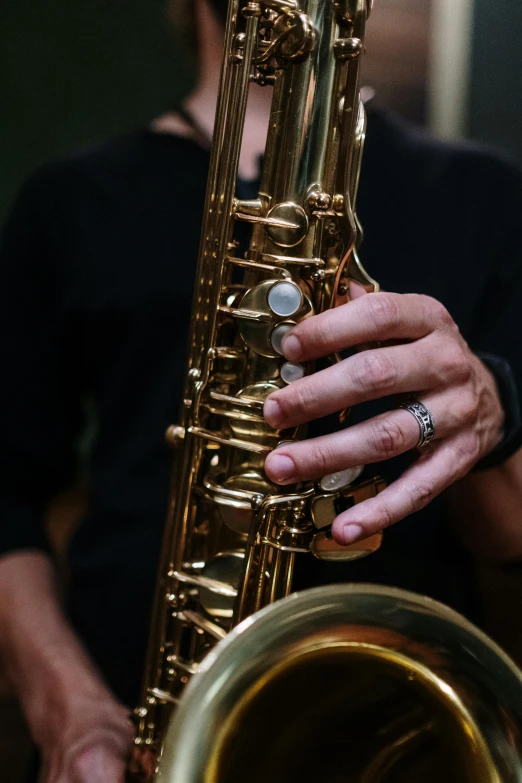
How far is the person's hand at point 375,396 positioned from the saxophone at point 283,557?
0.16 ft

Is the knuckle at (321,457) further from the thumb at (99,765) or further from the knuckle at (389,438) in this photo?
the thumb at (99,765)

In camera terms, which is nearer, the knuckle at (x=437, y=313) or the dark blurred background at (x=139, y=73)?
the knuckle at (x=437, y=313)

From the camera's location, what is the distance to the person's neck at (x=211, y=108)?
0.88 metres

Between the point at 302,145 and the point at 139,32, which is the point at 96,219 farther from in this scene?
the point at 139,32

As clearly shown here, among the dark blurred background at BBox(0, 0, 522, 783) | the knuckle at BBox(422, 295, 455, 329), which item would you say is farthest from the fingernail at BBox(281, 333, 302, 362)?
the dark blurred background at BBox(0, 0, 522, 783)

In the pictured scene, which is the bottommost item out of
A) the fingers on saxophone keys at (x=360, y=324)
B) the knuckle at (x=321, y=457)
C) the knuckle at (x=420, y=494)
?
the knuckle at (x=420, y=494)

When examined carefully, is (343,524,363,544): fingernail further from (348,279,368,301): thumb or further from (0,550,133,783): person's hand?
(0,550,133,783): person's hand

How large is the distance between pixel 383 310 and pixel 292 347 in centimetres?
7

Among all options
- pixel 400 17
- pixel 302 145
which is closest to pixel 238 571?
pixel 302 145

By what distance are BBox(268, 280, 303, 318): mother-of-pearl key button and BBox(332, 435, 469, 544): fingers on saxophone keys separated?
16 centimetres

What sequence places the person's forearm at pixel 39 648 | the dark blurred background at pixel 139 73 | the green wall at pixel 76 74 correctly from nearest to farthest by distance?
the person's forearm at pixel 39 648 < the dark blurred background at pixel 139 73 < the green wall at pixel 76 74

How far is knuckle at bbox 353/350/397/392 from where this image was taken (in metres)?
0.53

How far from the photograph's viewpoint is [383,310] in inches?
21.2

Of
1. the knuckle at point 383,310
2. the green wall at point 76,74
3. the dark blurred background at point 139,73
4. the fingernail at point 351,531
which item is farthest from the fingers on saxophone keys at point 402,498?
the green wall at point 76,74
